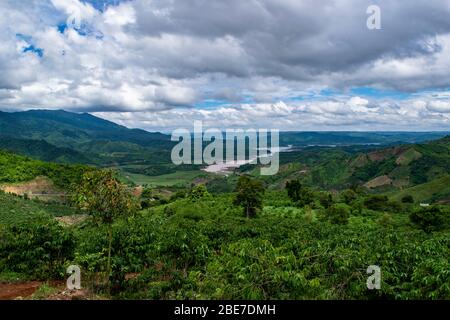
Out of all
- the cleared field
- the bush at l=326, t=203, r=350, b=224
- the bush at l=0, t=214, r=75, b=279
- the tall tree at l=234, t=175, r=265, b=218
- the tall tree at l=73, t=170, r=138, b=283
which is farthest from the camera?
the cleared field

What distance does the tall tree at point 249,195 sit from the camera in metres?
61.4

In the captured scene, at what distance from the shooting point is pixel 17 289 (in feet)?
70.5

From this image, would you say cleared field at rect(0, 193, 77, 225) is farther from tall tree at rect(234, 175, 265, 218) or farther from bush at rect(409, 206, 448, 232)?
bush at rect(409, 206, 448, 232)

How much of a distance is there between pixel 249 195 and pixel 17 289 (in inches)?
1685

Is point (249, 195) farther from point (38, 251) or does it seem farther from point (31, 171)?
point (31, 171)

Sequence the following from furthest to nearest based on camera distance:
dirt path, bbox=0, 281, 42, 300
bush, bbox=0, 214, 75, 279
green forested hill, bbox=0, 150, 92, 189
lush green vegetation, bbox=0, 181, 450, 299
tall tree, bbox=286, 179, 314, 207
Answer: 1. green forested hill, bbox=0, 150, 92, 189
2. tall tree, bbox=286, 179, 314, 207
3. bush, bbox=0, 214, 75, 279
4. dirt path, bbox=0, 281, 42, 300
5. lush green vegetation, bbox=0, 181, 450, 299

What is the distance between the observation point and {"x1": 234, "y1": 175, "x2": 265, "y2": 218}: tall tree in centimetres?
6141

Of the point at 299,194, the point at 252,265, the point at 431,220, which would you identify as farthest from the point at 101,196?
the point at 299,194

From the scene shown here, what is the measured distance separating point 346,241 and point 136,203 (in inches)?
438

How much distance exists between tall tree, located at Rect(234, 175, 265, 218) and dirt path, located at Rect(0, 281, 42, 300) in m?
41.2

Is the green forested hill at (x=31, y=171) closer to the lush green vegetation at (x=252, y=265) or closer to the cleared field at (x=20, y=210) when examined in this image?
the cleared field at (x=20, y=210)

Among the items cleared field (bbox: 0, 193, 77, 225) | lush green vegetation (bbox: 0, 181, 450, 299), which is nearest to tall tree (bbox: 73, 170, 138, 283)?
lush green vegetation (bbox: 0, 181, 450, 299)

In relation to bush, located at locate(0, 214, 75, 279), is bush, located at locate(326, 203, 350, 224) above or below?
below

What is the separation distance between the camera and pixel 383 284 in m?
13.4
